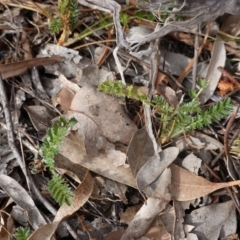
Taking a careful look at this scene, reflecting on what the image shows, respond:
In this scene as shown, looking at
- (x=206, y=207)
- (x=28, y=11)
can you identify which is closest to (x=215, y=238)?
(x=206, y=207)

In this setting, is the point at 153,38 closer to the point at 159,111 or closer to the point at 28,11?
the point at 159,111

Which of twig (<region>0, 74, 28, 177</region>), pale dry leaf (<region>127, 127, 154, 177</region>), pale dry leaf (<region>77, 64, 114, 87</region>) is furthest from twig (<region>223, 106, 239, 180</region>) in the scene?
twig (<region>0, 74, 28, 177</region>)

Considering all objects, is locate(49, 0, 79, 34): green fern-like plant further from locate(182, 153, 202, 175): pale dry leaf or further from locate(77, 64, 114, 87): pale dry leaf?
locate(182, 153, 202, 175): pale dry leaf

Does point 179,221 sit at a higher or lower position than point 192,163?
lower

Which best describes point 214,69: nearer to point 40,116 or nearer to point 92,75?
point 92,75

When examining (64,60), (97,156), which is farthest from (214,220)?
(64,60)

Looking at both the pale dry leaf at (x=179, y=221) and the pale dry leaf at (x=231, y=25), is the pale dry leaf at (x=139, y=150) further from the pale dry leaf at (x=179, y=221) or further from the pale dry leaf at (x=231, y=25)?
the pale dry leaf at (x=231, y=25)

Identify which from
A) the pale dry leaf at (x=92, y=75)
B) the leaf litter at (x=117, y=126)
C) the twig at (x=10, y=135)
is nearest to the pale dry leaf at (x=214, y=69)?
the leaf litter at (x=117, y=126)
